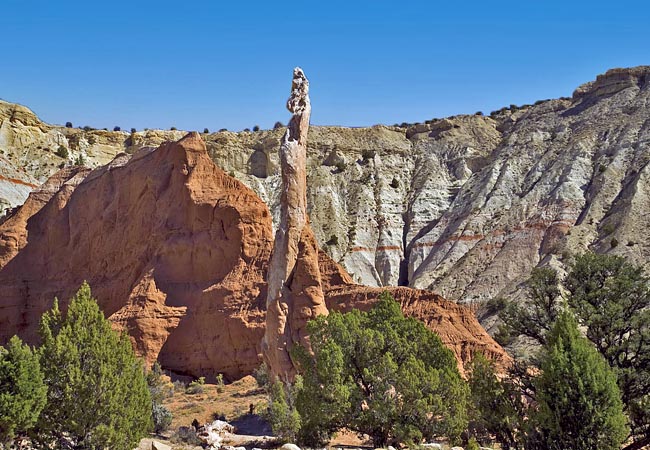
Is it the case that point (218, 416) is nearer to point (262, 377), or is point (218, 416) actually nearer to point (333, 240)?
point (262, 377)

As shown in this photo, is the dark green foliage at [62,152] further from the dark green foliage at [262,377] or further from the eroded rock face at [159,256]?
the dark green foliage at [262,377]

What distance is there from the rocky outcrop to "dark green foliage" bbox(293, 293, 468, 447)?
18.4 ft

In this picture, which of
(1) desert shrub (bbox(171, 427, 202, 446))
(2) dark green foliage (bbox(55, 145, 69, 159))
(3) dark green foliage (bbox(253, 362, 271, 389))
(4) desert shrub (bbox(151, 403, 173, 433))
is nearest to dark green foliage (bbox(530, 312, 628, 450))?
(1) desert shrub (bbox(171, 427, 202, 446))

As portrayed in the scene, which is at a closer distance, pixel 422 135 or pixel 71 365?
pixel 71 365

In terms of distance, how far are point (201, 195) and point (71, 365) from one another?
2256cm

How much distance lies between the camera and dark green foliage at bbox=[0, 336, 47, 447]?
18.5 meters

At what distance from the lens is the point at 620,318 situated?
23.7 metres

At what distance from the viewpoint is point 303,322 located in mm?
30422

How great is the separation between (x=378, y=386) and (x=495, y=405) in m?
3.57

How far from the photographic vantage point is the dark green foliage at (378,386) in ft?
73.9

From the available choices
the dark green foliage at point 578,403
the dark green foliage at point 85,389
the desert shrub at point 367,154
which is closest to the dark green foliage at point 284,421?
the dark green foliage at point 85,389

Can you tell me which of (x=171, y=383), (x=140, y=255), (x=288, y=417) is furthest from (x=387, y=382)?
(x=140, y=255)

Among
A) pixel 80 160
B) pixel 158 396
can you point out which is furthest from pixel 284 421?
pixel 80 160

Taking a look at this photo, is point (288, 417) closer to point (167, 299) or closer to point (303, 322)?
point (303, 322)
